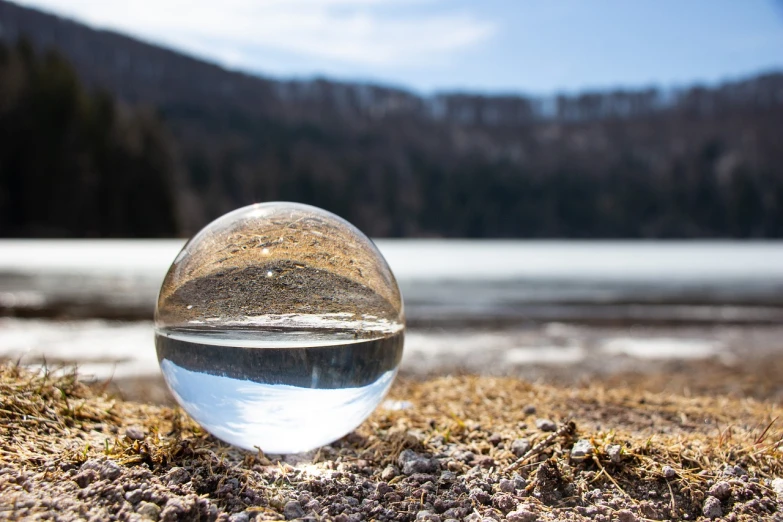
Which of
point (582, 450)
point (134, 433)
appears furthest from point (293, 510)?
point (582, 450)

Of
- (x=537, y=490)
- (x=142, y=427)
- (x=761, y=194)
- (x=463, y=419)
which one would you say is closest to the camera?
(x=537, y=490)

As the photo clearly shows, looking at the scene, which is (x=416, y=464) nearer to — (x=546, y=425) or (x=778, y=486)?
(x=546, y=425)

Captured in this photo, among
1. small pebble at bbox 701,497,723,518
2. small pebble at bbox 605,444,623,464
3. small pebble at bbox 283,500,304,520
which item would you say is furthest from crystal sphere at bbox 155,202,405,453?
small pebble at bbox 701,497,723,518

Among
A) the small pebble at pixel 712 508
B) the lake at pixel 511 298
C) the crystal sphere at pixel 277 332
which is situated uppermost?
the crystal sphere at pixel 277 332

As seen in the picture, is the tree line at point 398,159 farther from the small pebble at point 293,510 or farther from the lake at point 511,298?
the small pebble at point 293,510

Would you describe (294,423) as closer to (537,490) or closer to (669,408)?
(537,490)

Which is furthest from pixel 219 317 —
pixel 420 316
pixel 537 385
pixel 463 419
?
pixel 420 316

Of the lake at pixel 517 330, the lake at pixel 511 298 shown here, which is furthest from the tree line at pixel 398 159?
the lake at pixel 517 330
